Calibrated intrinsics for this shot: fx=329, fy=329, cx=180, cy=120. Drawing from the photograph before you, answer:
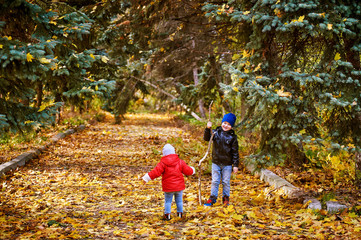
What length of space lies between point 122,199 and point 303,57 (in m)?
4.39

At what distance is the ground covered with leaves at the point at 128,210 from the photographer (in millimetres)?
4227

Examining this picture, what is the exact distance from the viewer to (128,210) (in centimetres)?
547

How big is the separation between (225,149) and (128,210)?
6.31 ft

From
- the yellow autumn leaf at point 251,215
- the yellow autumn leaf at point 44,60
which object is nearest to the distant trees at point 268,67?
the yellow autumn leaf at point 44,60

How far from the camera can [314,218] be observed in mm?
4727

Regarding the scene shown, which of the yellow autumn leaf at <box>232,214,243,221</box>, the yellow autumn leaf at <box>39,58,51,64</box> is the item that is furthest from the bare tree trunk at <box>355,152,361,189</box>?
the yellow autumn leaf at <box>39,58,51,64</box>

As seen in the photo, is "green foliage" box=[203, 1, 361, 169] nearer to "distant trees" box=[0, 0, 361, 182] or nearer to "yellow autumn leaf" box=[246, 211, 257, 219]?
"distant trees" box=[0, 0, 361, 182]

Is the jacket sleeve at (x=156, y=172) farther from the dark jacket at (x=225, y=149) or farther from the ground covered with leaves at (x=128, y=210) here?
the dark jacket at (x=225, y=149)

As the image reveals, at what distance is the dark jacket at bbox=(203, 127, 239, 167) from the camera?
18.6 feet

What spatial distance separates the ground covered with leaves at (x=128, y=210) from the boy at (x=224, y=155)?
27cm

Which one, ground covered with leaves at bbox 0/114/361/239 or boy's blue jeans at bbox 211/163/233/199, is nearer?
ground covered with leaves at bbox 0/114/361/239

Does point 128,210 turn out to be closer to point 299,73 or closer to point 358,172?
point 299,73

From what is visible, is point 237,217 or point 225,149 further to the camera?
point 225,149

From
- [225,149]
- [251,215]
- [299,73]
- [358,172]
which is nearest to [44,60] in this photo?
[225,149]
